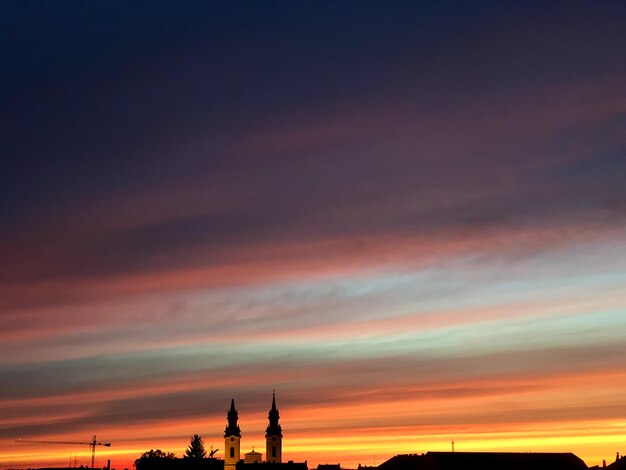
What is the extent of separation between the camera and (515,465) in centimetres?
19012

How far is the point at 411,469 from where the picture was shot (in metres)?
175

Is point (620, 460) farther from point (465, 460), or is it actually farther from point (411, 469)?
point (411, 469)

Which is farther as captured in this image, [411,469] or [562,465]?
[562,465]

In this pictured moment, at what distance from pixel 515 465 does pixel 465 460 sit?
1211 centimetres

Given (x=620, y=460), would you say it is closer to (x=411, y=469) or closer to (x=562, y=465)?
(x=562, y=465)

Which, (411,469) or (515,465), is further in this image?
(515,465)

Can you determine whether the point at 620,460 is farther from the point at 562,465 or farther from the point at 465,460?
the point at 465,460

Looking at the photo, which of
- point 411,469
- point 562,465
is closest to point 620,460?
point 562,465

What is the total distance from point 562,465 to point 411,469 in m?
36.8

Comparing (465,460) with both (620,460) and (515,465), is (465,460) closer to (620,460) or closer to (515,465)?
(515,465)

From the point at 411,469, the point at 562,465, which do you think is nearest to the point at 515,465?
the point at 562,465

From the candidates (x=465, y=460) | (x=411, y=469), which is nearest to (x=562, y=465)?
(x=465, y=460)

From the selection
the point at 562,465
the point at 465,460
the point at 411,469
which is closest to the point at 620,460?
the point at 562,465

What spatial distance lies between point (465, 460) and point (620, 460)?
2842cm
